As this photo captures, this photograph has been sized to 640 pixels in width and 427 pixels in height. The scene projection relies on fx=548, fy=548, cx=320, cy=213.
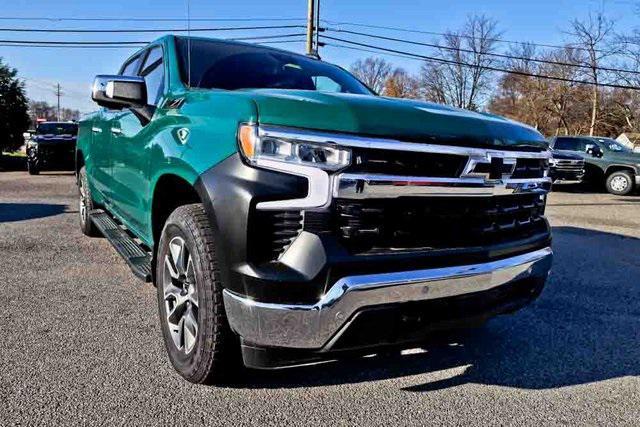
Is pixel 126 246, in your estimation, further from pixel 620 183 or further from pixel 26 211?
pixel 620 183

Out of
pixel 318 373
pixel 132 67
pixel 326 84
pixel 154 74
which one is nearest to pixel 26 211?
pixel 132 67

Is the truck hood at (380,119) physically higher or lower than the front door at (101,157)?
higher

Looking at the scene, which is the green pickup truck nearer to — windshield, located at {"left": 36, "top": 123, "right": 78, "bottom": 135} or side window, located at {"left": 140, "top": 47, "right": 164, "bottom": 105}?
side window, located at {"left": 140, "top": 47, "right": 164, "bottom": 105}

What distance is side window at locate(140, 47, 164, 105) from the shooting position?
3540 millimetres

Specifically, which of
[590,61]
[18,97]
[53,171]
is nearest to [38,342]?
[53,171]

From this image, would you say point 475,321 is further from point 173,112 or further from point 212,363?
point 173,112

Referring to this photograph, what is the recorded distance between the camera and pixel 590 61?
145 ft

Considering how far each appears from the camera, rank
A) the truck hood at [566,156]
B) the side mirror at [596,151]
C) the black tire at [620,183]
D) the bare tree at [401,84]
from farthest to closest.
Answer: the bare tree at [401,84], the side mirror at [596,151], the black tire at [620,183], the truck hood at [566,156]

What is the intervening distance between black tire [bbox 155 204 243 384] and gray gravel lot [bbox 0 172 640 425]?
0.13m

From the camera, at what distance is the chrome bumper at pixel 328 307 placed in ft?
6.95

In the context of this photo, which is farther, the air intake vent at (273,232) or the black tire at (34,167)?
the black tire at (34,167)

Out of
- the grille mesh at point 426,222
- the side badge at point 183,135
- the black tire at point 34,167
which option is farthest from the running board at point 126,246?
the black tire at point 34,167

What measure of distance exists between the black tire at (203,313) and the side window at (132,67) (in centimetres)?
240

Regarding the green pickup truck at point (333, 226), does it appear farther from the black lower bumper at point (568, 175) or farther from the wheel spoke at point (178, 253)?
the black lower bumper at point (568, 175)
